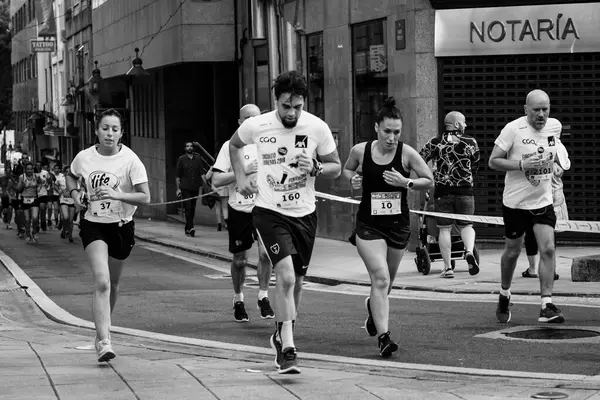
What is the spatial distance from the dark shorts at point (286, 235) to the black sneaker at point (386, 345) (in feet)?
2.38

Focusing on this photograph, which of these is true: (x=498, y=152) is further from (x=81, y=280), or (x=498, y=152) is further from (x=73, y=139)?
(x=73, y=139)

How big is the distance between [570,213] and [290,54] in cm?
525

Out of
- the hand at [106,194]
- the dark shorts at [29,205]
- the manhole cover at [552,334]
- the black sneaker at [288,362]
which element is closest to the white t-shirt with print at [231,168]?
the hand at [106,194]

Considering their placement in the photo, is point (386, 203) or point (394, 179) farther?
point (386, 203)

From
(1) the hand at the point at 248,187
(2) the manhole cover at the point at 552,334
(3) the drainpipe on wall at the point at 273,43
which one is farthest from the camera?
(3) the drainpipe on wall at the point at 273,43

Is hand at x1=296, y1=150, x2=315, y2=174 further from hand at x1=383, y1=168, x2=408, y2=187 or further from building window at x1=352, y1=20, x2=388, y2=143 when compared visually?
building window at x1=352, y1=20, x2=388, y2=143

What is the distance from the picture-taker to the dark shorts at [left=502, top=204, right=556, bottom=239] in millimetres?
10742

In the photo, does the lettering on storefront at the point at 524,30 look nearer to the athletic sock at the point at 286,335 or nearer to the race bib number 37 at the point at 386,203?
the race bib number 37 at the point at 386,203

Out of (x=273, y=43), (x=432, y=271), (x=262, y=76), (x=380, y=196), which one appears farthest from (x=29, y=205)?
(x=380, y=196)

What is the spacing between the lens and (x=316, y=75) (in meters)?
23.4

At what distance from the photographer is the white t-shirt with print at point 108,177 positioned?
30.2ft

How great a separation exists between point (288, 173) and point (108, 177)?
134 centimetres

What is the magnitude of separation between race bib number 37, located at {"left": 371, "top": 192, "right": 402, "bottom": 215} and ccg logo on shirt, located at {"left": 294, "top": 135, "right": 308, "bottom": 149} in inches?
30.9

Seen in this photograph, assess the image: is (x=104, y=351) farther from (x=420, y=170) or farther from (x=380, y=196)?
(x=420, y=170)
